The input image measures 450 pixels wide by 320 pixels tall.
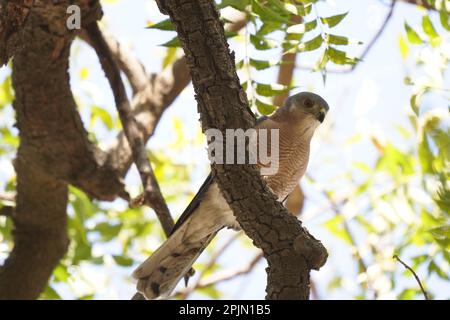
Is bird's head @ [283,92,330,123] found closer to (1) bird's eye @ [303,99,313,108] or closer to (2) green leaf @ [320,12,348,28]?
(1) bird's eye @ [303,99,313,108]

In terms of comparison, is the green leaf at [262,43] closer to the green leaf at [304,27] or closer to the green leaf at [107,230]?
the green leaf at [304,27]

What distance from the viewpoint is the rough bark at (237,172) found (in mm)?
3350

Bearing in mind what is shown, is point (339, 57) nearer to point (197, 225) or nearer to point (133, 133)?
point (197, 225)

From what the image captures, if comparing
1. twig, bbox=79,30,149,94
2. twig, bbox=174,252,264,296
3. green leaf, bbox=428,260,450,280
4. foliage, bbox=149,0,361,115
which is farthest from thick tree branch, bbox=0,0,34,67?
twig, bbox=174,252,264,296

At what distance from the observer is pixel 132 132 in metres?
5.19

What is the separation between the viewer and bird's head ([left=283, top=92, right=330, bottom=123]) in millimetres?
5578

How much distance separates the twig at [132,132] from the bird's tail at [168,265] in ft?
0.32

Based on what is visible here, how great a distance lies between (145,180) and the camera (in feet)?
15.9

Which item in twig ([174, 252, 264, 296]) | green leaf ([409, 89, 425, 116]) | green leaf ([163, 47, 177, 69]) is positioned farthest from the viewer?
twig ([174, 252, 264, 296])

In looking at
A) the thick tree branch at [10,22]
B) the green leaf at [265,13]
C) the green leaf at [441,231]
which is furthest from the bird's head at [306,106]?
the thick tree branch at [10,22]

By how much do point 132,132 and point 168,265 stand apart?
97cm

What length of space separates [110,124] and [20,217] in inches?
39.4

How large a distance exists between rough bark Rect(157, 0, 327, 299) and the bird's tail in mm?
1398
